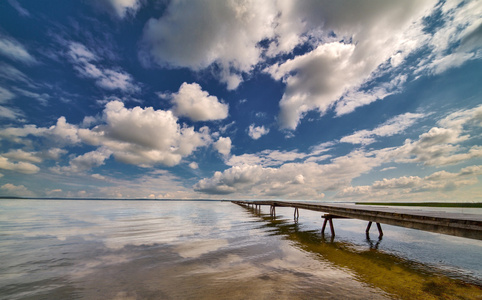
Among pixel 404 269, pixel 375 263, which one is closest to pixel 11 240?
pixel 375 263

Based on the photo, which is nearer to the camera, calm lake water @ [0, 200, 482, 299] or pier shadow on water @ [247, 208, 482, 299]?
calm lake water @ [0, 200, 482, 299]

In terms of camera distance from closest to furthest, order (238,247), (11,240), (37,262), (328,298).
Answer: (328,298) → (37,262) → (238,247) → (11,240)

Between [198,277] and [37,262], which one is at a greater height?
[198,277]

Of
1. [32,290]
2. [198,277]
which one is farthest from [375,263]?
[32,290]

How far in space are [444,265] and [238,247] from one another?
34.5 feet

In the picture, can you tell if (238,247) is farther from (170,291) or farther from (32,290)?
(32,290)

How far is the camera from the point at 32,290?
19.8 ft

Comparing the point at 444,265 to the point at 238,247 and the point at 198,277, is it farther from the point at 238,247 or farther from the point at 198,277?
the point at 198,277

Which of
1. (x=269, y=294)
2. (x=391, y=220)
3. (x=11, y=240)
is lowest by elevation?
(x=11, y=240)

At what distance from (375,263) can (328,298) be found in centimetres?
552

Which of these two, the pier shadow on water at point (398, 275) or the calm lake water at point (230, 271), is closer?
the calm lake water at point (230, 271)

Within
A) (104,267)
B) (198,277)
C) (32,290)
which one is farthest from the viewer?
(104,267)

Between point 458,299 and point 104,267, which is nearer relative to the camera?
point 458,299

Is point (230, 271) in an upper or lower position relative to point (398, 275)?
lower
